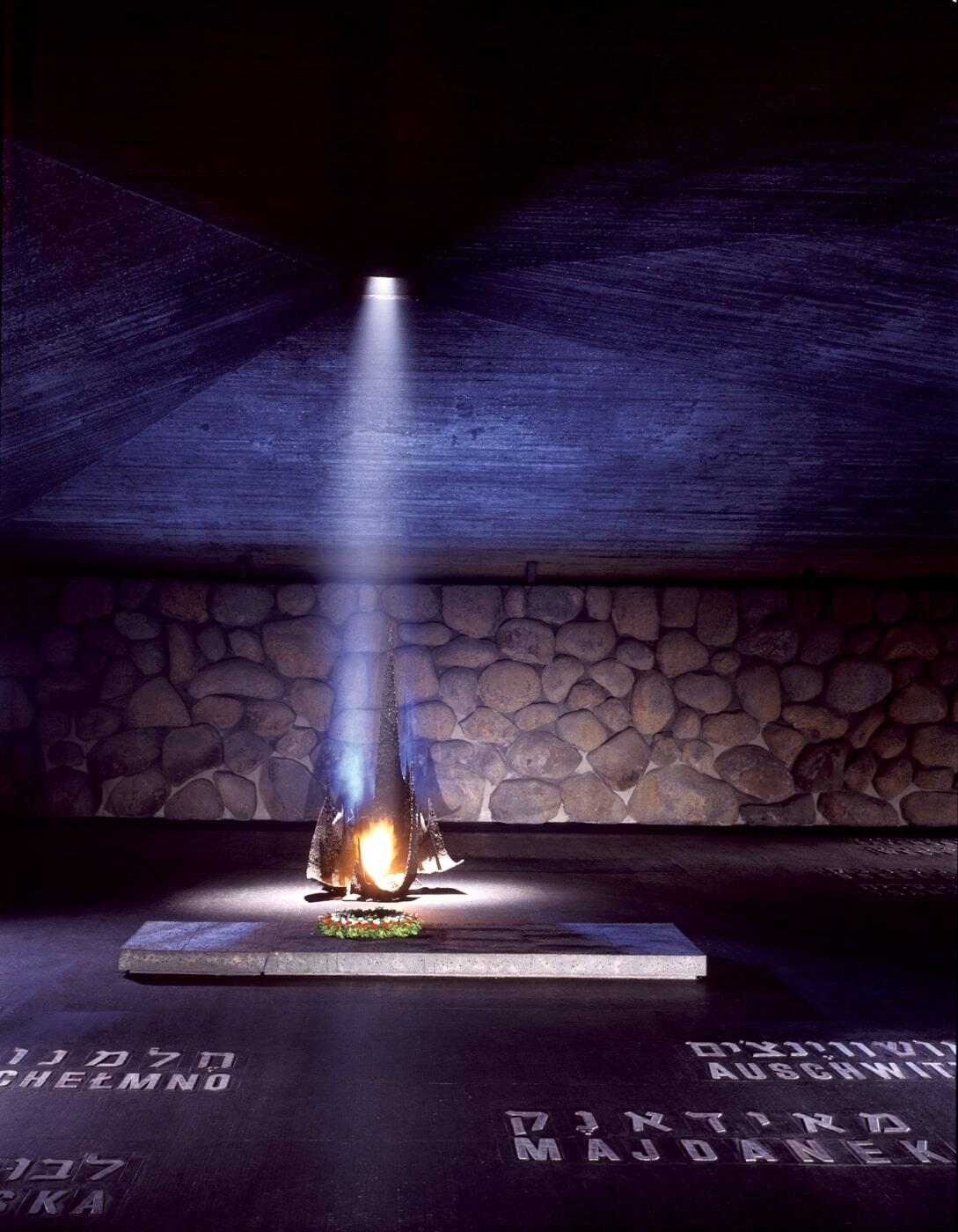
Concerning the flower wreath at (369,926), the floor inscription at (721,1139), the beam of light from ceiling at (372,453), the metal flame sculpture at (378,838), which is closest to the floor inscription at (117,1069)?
the floor inscription at (721,1139)

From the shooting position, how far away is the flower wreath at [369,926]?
5359 millimetres

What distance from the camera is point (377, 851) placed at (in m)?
6.48

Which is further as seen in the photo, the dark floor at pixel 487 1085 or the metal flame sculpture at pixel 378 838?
the metal flame sculpture at pixel 378 838

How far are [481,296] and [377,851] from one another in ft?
10.2

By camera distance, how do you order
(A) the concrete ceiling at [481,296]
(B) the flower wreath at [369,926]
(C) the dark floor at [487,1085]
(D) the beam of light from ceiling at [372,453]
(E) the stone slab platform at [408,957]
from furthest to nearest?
1. (D) the beam of light from ceiling at [372,453]
2. (B) the flower wreath at [369,926]
3. (E) the stone slab platform at [408,957]
4. (A) the concrete ceiling at [481,296]
5. (C) the dark floor at [487,1085]

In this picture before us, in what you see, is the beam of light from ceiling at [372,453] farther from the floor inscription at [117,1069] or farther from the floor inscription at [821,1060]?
the floor inscription at [821,1060]

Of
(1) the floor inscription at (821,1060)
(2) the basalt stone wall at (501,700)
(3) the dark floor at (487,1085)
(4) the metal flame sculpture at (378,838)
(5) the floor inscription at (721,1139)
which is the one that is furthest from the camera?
(2) the basalt stone wall at (501,700)

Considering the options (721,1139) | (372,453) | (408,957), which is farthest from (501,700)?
(721,1139)

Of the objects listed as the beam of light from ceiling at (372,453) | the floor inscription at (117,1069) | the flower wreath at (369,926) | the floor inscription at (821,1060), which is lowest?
the floor inscription at (821,1060)

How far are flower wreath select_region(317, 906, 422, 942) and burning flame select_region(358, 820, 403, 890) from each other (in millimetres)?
802

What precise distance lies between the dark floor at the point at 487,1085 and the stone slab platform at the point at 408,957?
0.37 ft

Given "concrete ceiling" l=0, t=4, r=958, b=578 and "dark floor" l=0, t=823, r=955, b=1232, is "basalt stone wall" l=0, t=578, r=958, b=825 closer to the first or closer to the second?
"concrete ceiling" l=0, t=4, r=958, b=578

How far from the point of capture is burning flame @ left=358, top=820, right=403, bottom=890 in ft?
21.2

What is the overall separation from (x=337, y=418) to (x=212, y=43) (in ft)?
14.9
